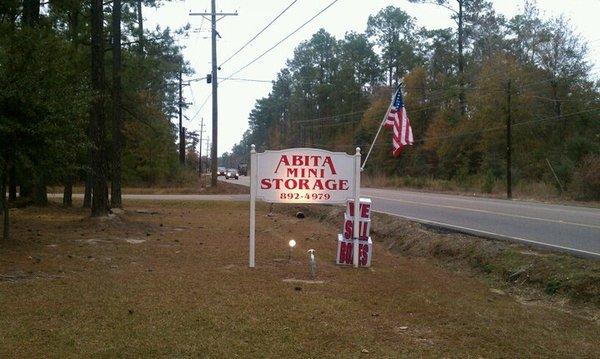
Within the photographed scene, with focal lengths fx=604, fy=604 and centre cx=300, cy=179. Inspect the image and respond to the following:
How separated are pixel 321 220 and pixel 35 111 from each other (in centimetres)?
998

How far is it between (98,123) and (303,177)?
7.63 m

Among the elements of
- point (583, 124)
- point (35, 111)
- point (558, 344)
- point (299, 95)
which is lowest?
point (558, 344)

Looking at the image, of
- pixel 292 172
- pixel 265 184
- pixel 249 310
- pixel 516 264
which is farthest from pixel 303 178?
pixel 516 264

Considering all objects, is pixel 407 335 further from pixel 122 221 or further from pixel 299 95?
pixel 299 95

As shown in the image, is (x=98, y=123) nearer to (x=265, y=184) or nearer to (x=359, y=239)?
(x=265, y=184)

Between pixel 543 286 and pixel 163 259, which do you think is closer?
pixel 543 286

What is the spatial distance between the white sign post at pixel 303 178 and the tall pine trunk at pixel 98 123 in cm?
692

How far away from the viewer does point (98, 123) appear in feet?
49.2

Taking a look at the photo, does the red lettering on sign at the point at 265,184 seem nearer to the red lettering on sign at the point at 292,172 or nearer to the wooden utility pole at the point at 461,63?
the red lettering on sign at the point at 292,172

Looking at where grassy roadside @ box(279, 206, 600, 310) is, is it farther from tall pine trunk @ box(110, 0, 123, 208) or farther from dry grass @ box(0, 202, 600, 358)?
tall pine trunk @ box(110, 0, 123, 208)

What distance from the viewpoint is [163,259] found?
9.94 metres

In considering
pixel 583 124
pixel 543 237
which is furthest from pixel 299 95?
pixel 543 237

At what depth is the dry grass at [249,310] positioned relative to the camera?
535 cm

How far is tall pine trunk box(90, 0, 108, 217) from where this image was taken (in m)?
14.8
